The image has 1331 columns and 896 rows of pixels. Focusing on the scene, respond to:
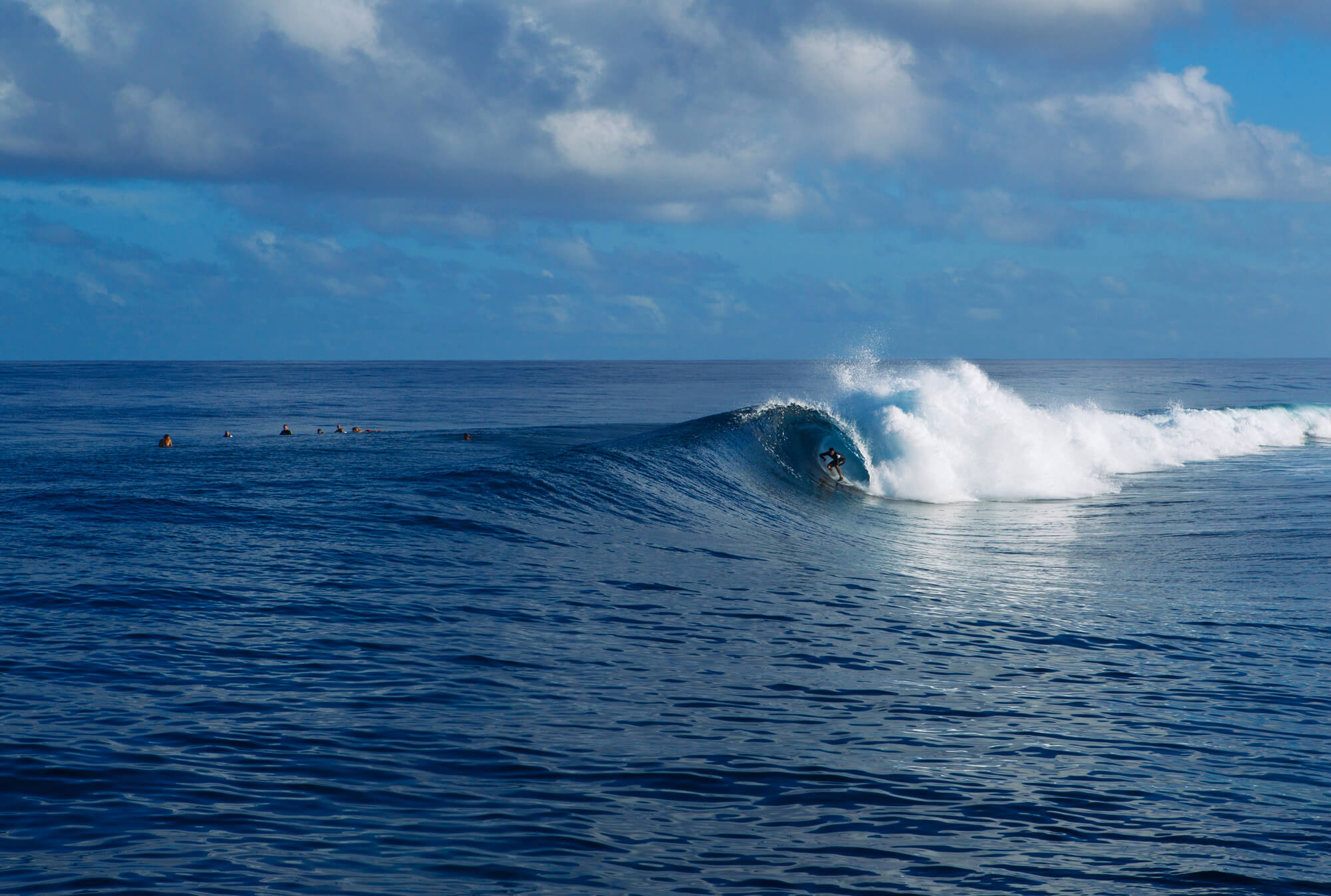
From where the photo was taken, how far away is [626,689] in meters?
7.72

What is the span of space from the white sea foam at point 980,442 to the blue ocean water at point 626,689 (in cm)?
472

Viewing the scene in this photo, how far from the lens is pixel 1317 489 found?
22531 mm

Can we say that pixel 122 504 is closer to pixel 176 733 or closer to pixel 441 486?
pixel 441 486

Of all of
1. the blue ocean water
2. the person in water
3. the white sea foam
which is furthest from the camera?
the person in water

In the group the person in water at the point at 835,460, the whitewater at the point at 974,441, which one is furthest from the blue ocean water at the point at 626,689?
the person in water at the point at 835,460

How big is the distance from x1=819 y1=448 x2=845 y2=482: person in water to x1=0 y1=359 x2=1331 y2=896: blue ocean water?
5.16 m

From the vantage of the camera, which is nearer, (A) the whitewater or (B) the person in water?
(A) the whitewater

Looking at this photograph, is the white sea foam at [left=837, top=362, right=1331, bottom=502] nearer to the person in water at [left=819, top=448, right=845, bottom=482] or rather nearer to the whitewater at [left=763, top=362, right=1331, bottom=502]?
the whitewater at [left=763, top=362, right=1331, bottom=502]

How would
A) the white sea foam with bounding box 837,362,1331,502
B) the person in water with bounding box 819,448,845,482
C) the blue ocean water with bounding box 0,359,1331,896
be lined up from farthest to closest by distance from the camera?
1. the person in water with bounding box 819,448,845,482
2. the white sea foam with bounding box 837,362,1331,502
3. the blue ocean water with bounding box 0,359,1331,896

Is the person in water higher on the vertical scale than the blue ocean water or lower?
higher

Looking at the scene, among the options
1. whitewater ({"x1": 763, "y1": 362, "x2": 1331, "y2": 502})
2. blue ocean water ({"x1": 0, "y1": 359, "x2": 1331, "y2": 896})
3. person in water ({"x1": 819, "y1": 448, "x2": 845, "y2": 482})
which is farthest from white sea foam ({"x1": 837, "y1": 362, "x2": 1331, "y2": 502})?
blue ocean water ({"x1": 0, "y1": 359, "x2": 1331, "y2": 896})

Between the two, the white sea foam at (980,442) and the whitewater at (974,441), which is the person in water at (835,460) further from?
the white sea foam at (980,442)

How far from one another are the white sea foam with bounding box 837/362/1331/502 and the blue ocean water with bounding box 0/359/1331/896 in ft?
15.5

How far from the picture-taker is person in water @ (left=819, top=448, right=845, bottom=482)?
24234mm
